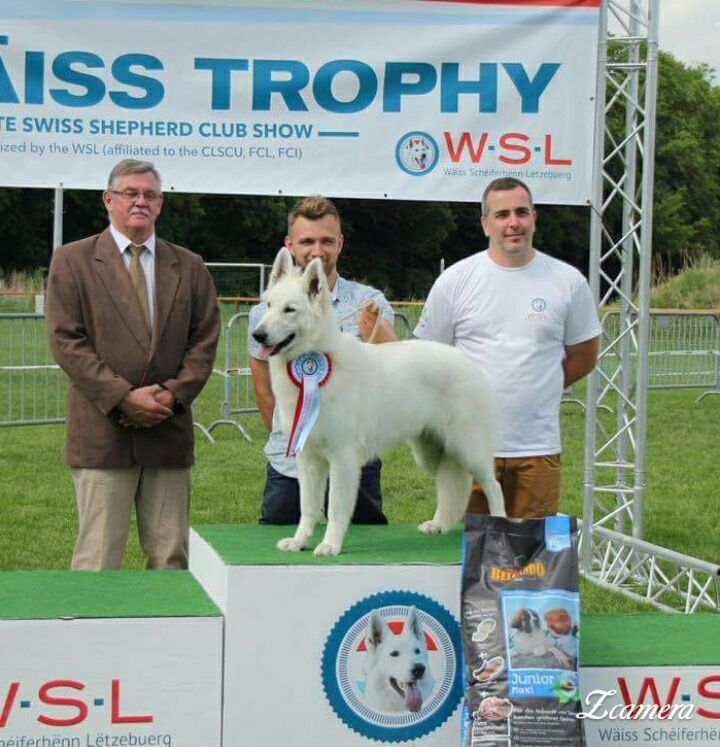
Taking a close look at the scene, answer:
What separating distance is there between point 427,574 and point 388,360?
0.83 metres

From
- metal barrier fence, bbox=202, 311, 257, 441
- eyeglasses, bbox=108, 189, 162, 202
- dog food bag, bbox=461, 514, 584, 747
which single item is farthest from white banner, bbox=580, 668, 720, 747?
metal barrier fence, bbox=202, 311, 257, 441

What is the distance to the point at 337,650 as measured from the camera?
13.1 feet

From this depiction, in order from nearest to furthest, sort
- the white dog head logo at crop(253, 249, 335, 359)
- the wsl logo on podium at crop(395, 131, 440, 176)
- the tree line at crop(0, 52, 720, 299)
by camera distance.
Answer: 1. the white dog head logo at crop(253, 249, 335, 359)
2. the wsl logo on podium at crop(395, 131, 440, 176)
3. the tree line at crop(0, 52, 720, 299)

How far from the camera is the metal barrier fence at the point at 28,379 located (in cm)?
1314

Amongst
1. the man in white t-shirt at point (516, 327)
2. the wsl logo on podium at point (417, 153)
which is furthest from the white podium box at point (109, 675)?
the wsl logo on podium at point (417, 153)

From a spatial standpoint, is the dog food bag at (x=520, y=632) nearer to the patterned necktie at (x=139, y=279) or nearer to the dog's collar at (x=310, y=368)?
the dog's collar at (x=310, y=368)

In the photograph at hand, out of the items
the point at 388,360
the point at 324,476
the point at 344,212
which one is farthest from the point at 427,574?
the point at 344,212

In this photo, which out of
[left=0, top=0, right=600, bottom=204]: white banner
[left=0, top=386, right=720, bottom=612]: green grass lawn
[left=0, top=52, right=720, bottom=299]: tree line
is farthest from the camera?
[left=0, top=52, right=720, bottom=299]: tree line

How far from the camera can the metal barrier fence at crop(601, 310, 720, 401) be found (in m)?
18.4

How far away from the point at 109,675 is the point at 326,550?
854mm

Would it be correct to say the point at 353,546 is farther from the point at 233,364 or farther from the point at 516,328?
the point at 233,364

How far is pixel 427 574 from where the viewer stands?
407 centimetres

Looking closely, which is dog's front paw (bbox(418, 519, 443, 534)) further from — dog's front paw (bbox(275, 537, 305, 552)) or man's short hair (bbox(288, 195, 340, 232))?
man's short hair (bbox(288, 195, 340, 232))

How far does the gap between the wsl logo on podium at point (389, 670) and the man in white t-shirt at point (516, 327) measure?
105cm
